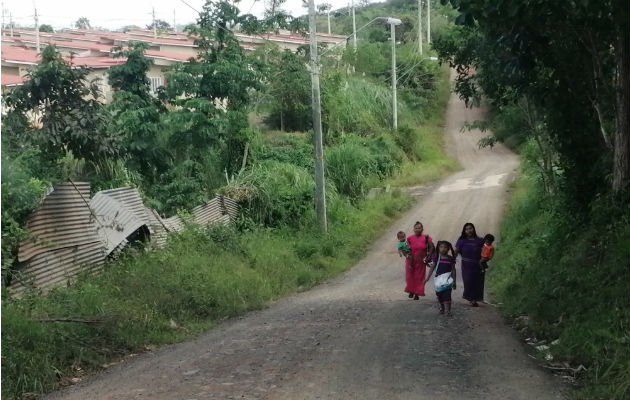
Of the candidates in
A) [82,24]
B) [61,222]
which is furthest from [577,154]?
[82,24]

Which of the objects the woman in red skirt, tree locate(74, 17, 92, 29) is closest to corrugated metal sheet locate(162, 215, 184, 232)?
the woman in red skirt

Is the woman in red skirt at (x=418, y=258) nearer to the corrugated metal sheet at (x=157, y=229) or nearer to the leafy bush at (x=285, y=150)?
the corrugated metal sheet at (x=157, y=229)

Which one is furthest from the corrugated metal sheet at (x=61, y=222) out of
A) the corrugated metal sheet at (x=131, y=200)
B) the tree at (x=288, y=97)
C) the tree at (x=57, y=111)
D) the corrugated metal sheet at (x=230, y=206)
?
the tree at (x=288, y=97)

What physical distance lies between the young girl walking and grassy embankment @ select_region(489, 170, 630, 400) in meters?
1.28

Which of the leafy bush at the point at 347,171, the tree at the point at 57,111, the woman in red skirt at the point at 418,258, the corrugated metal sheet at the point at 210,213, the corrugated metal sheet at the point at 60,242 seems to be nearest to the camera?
the corrugated metal sheet at the point at 60,242

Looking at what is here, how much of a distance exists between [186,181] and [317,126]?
4.32 meters

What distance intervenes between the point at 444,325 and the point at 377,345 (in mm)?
1936

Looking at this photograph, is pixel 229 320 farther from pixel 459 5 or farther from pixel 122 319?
pixel 459 5

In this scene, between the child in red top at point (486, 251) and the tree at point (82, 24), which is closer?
the child in red top at point (486, 251)

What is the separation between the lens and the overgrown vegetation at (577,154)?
323 inches

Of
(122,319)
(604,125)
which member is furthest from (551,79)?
(122,319)

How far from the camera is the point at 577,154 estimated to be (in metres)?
12.7

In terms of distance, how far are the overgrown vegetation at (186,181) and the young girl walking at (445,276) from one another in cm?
414

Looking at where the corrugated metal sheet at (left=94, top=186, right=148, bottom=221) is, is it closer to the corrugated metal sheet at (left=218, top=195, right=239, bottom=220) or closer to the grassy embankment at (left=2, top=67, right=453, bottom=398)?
the grassy embankment at (left=2, top=67, right=453, bottom=398)
